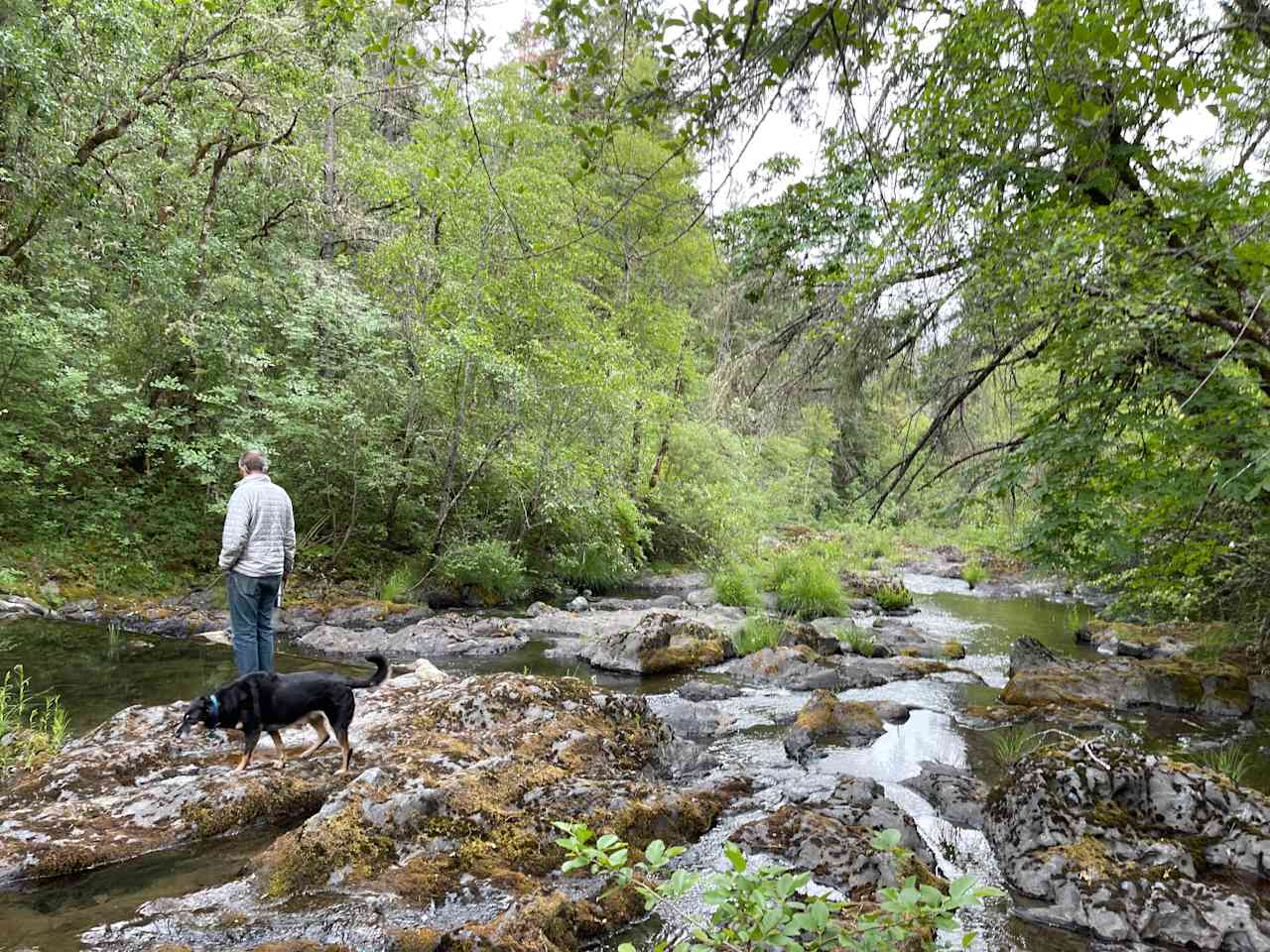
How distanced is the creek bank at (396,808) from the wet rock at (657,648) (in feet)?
12.5

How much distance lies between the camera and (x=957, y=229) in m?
5.49

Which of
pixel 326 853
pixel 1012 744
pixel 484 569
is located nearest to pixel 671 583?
pixel 484 569

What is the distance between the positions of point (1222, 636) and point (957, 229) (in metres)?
7.61

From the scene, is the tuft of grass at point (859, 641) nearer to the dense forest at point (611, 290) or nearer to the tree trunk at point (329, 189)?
the dense forest at point (611, 290)

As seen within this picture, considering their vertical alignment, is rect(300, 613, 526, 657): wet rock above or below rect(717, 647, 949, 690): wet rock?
above

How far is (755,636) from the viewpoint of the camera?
11109mm

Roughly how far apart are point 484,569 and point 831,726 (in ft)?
29.4

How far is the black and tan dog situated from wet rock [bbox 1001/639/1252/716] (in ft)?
23.4

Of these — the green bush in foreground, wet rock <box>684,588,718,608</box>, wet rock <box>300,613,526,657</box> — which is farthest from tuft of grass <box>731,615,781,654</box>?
the green bush in foreground

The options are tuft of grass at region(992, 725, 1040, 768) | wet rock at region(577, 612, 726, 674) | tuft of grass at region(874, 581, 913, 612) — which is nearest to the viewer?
tuft of grass at region(992, 725, 1040, 768)

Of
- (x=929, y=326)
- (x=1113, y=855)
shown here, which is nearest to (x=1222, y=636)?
(x=929, y=326)

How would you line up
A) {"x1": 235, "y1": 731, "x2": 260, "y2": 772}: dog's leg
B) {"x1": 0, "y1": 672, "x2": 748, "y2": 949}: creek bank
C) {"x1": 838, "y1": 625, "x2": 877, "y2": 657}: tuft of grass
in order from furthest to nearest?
{"x1": 838, "y1": 625, "x2": 877, "y2": 657}: tuft of grass → {"x1": 235, "y1": 731, "x2": 260, "y2": 772}: dog's leg → {"x1": 0, "y1": 672, "x2": 748, "y2": 949}: creek bank

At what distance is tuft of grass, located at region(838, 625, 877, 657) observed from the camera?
36.4 feet

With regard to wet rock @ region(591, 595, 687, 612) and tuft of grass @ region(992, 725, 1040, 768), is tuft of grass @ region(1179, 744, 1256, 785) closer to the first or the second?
tuft of grass @ region(992, 725, 1040, 768)
